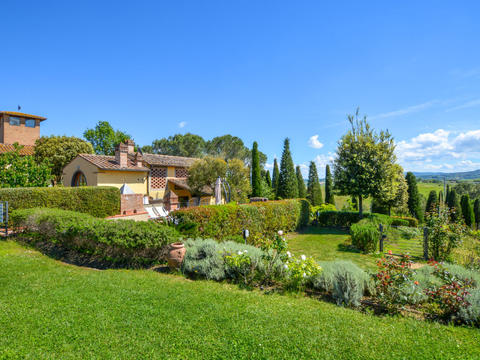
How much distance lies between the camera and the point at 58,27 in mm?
9344

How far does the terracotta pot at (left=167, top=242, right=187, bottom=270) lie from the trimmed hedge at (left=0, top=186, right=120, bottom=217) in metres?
9.50

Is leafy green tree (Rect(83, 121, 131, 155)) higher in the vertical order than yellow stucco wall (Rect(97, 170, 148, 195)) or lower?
higher

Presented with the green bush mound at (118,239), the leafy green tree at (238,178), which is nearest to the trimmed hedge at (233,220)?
the green bush mound at (118,239)

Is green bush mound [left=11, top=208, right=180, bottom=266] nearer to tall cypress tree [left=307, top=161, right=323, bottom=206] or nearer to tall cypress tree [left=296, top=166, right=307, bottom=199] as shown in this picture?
tall cypress tree [left=296, top=166, right=307, bottom=199]

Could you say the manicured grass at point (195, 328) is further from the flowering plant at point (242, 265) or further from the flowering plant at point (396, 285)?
the flowering plant at point (242, 265)

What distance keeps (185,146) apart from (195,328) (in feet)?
135

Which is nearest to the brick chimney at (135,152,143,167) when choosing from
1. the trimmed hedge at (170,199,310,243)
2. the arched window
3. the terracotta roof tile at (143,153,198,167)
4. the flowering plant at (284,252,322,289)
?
the terracotta roof tile at (143,153,198,167)

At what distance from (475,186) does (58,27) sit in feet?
208

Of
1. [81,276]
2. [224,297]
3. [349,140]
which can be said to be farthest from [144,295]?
[349,140]

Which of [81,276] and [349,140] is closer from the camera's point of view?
[81,276]

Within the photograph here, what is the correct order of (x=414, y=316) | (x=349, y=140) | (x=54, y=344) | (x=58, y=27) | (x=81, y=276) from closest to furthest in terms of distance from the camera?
(x=54, y=344), (x=414, y=316), (x=81, y=276), (x=58, y=27), (x=349, y=140)

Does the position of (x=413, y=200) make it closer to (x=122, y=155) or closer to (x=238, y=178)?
(x=238, y=178)

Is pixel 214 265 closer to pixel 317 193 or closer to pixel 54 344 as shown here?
pixel 54 344

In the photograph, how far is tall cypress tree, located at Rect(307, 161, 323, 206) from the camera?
30453 mm
